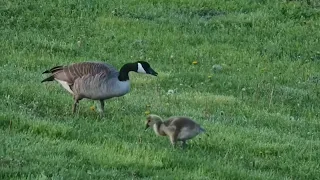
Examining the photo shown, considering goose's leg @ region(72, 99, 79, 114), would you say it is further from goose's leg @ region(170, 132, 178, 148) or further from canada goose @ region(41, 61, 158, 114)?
goose's leg @ region(170, 132, 178, 148)

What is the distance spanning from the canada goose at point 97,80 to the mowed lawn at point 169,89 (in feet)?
1.11

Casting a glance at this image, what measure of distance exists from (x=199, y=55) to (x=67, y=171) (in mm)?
10449

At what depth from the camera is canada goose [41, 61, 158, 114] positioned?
37.8 ft

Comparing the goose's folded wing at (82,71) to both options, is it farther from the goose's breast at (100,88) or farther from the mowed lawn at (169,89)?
the mowed lawn at (169,89)

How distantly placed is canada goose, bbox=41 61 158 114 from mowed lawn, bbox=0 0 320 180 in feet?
1.11

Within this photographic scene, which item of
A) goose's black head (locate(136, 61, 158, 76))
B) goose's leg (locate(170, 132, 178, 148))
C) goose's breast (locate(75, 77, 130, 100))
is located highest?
goose's black head (locate(136, 61, 158, 76))

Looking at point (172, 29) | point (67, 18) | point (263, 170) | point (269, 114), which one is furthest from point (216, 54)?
point (263, 170)

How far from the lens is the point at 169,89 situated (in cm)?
1489

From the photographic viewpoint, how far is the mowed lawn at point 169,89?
9305 millimetres

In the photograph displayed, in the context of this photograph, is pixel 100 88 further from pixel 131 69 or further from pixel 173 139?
pixel 173 139

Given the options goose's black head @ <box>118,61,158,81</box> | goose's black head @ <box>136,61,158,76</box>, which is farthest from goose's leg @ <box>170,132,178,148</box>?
goose's black head @ <box>136,61,158,76</box>

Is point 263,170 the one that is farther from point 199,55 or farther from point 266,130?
point 199,55

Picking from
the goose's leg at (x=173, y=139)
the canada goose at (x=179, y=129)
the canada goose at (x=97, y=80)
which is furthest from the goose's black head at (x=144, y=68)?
the goose's leg at (x=173, y=139)

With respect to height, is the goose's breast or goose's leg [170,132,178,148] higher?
the goose's breast
